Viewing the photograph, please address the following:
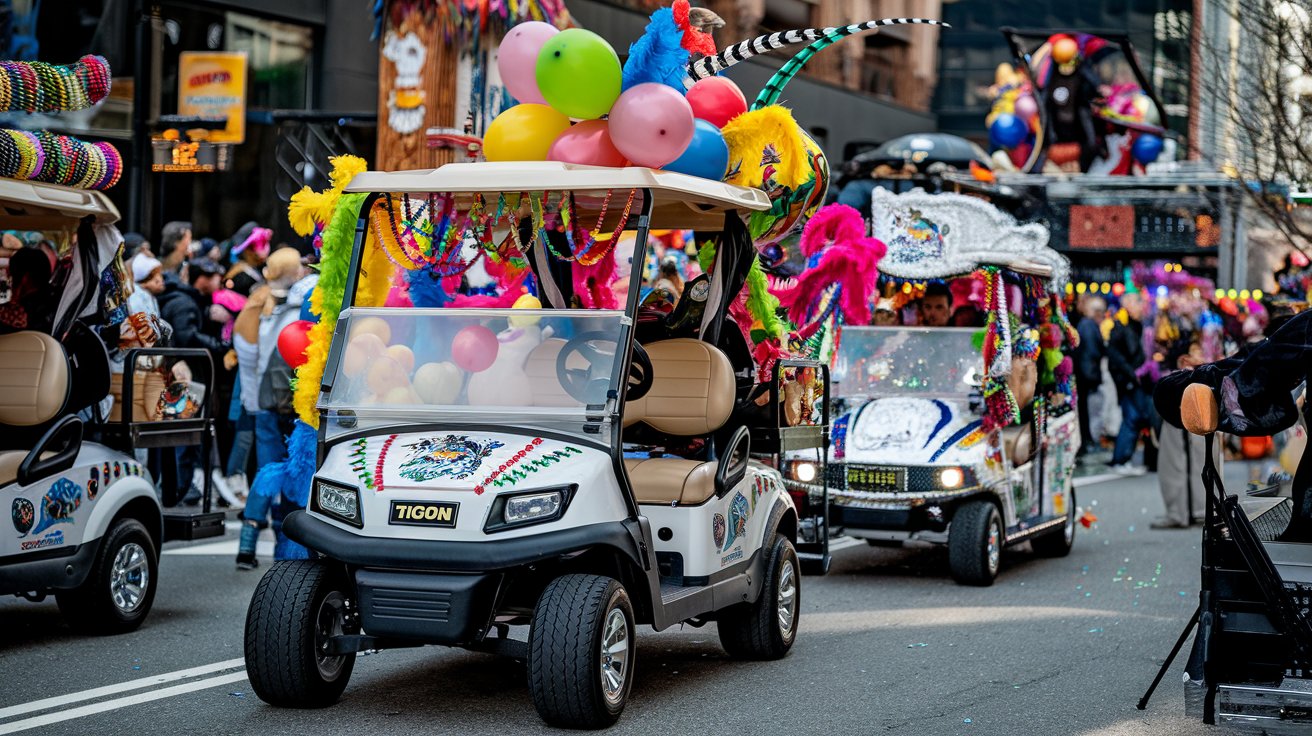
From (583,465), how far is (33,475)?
9.66 ft

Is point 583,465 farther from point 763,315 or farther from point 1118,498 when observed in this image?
point 1118,498

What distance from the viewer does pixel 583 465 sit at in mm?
6566

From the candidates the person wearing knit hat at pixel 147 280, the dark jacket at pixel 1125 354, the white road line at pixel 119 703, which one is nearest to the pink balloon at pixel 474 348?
the white road line at pixel 119 703

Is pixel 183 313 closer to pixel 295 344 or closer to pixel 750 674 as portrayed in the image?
pixel 295 344

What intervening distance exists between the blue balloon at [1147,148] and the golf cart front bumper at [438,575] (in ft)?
73.6

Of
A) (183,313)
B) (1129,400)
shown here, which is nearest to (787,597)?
(183,313)

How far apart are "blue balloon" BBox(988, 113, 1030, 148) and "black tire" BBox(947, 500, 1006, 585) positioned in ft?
59.8

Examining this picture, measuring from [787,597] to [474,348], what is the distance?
7.48ft

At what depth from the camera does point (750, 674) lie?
25.7 ft

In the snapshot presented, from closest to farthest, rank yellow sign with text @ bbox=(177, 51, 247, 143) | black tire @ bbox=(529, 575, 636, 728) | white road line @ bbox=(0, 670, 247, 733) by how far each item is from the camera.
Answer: black tire @ bbox=(529, 575, 636, 728)
white road line @ bbox=(0, 670, 247, 733)
yellow sign with text @ bbox=(177, 51, 247, 143)

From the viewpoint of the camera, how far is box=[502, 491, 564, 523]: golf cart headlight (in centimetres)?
640

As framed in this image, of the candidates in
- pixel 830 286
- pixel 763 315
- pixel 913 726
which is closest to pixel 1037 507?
pixel 830 286

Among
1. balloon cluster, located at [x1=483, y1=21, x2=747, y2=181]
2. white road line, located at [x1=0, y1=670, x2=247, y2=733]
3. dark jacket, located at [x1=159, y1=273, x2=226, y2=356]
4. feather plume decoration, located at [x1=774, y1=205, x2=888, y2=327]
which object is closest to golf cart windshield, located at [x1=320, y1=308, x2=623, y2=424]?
balloon cluster, located at [x1=483, y1=21, x2=747, y2=181]

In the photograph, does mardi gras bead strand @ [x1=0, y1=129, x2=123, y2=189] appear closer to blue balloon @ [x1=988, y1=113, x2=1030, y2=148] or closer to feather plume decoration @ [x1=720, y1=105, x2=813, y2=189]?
feather plume decoration @ [x1=720, y1=105, x2=813, y2=189]
